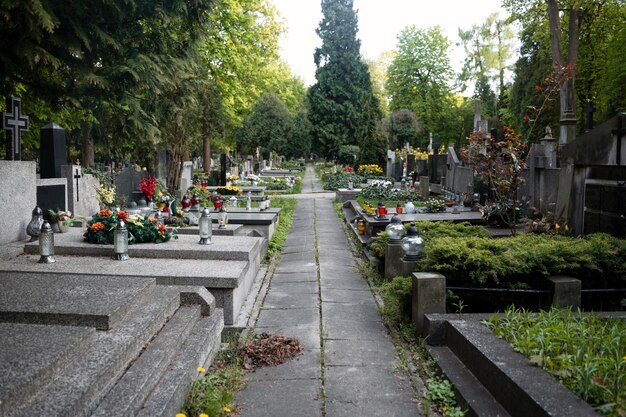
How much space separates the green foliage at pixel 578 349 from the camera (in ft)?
11.7

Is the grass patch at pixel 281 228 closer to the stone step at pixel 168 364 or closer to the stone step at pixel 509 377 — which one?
the stone step at pixel 168 364

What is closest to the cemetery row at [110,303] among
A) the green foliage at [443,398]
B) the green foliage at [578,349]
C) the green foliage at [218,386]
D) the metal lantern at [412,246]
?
the green foliage at [218,386]

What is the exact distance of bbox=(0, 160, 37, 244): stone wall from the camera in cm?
898

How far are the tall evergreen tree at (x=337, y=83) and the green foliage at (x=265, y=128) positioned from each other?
4527 millimetres

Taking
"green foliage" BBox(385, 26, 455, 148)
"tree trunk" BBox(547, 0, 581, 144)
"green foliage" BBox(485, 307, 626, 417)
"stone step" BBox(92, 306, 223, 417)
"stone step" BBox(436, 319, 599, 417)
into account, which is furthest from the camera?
"green foliage" BBox(385, 26, 455, 148)

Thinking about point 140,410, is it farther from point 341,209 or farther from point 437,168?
point 437,168

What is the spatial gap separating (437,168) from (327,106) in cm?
3048

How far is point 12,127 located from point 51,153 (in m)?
1.34

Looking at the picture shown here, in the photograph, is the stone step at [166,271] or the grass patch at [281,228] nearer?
the stone step at [166,271]

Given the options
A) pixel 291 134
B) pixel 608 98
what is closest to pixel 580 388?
pixel 608 98

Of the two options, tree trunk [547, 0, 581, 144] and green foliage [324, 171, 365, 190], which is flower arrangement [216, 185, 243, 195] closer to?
green foliage [324, 171, 365, 190]

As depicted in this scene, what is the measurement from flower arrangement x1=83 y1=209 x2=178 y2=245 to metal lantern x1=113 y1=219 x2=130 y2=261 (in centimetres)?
72

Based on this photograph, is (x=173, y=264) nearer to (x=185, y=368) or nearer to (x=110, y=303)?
(x=110, y=303)

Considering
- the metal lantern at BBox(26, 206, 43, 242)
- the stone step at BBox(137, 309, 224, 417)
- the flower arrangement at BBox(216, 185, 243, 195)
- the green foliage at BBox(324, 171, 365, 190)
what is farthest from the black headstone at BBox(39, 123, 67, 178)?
the green foliage at BBox(324, 171, 365, 190)
